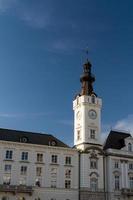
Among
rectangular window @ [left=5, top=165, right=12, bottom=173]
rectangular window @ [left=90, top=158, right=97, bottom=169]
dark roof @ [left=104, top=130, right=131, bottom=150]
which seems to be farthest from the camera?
dark roof @ [left=104, top=130, right=131, bottom=150]

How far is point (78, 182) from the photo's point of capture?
238ft

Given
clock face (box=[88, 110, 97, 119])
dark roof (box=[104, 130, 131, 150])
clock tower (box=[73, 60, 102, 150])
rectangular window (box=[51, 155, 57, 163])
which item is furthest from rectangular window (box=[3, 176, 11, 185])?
dark roof (box=[104, 130, 131, 150])

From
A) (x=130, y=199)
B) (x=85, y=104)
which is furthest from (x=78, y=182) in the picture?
(x=85, y=104)

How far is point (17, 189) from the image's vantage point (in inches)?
2576

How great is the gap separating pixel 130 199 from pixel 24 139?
2906 cm

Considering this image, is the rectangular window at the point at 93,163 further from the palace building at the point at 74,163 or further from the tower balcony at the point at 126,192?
the tower balcony at the point at 126,192

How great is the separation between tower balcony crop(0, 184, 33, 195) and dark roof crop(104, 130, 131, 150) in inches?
930

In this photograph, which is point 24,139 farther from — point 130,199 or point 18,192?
point 130,199

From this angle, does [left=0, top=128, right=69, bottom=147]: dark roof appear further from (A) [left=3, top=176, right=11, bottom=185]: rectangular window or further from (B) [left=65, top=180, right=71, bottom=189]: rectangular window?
(B) [left=65, top=180, right=71, bottom=189]: rectangular window

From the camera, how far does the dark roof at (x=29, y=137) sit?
7156cm

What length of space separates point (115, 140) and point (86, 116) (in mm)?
11256

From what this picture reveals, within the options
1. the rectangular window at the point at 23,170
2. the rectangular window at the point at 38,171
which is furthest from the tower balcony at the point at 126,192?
the rectangular window at the point at 23,170

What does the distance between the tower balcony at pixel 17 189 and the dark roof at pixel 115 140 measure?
23631 millimetres

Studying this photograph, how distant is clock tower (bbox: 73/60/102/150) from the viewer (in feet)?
256
